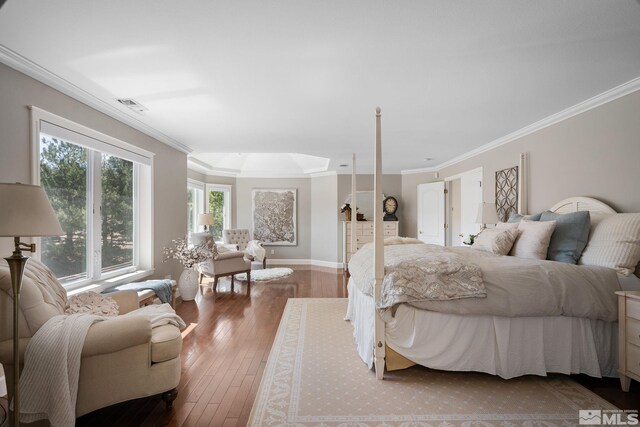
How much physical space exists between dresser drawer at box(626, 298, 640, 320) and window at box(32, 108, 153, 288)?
4.24 meters

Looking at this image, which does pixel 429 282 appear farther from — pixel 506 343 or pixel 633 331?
pixel 633 331

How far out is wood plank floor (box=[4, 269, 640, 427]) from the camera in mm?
1952

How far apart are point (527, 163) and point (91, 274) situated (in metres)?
5.30

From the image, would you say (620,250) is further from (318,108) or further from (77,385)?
(77,385)

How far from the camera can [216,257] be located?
4.96 metres

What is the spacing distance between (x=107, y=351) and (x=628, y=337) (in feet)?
10.8

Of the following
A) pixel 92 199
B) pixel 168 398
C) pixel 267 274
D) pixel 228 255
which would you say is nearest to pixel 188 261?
pixel 228 255

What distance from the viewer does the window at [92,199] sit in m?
2.79

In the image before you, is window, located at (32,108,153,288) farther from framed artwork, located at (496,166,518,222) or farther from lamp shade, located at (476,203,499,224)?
framed artwork, located at (496,166,518,222)

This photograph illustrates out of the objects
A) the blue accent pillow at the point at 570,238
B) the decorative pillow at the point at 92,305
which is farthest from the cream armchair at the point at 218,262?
the blue accent pillow at the point at 570,238

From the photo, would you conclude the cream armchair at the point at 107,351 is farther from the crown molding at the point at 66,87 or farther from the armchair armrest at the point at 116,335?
the crown molding at the point at 66,87

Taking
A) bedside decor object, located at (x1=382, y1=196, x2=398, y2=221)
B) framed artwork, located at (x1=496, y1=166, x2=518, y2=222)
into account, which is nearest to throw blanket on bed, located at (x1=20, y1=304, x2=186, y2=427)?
framed artwork, located at (x1=496, y1=166, x2=518, y2=222)

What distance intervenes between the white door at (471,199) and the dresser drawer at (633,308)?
10.7 ft

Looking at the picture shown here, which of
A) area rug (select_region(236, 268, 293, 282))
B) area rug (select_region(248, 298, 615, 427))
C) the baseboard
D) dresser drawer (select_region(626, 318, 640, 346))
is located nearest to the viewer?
area rug (select_region(248, 298, 615, 427))
